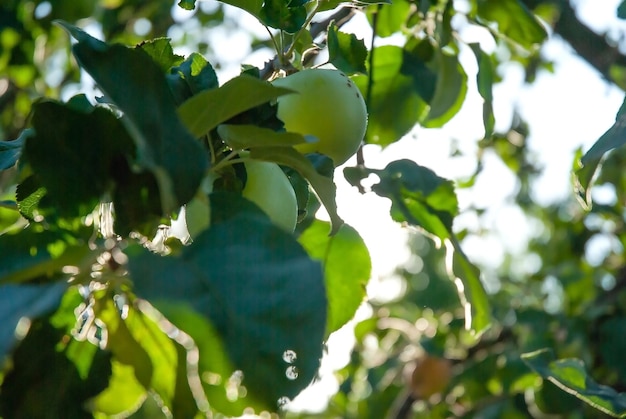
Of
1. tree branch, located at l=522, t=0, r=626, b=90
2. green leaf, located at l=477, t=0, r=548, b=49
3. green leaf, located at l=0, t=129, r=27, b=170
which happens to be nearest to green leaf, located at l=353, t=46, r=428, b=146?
green leaf, located at l=477, t=0, r=548, b=49

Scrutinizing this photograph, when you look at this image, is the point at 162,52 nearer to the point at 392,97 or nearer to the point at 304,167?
the point at 304,167

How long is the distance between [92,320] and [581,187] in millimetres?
449

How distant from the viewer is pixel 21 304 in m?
0.39

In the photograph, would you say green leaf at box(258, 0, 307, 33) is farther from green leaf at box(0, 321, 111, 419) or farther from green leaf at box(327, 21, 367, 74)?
green leaf at box(0, 321, 111, 419)

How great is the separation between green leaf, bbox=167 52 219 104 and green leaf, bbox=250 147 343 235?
8cm

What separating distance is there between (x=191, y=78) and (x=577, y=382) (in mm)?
437

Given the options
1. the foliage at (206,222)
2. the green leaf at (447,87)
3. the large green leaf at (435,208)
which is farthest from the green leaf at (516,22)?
the large green leaf at (435,208)

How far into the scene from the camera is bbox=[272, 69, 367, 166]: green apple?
0.65m

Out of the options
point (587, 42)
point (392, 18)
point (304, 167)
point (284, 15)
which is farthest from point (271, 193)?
point (587, 42)

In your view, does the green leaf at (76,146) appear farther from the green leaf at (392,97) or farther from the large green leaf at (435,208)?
the green leaf at (392,97)

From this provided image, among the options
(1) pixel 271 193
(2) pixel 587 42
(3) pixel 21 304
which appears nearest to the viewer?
(3) pixel 21 304

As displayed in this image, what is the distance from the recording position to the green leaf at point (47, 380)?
559mm

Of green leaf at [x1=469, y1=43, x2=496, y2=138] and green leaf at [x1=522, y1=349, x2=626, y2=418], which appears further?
green leaf at [x1=469, y1=43, x2=496, y2=138]

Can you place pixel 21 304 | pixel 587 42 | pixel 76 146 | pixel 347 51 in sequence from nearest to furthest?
pixel 21 304
pixel 76 146
pixel 347 51
pixel 587 42
